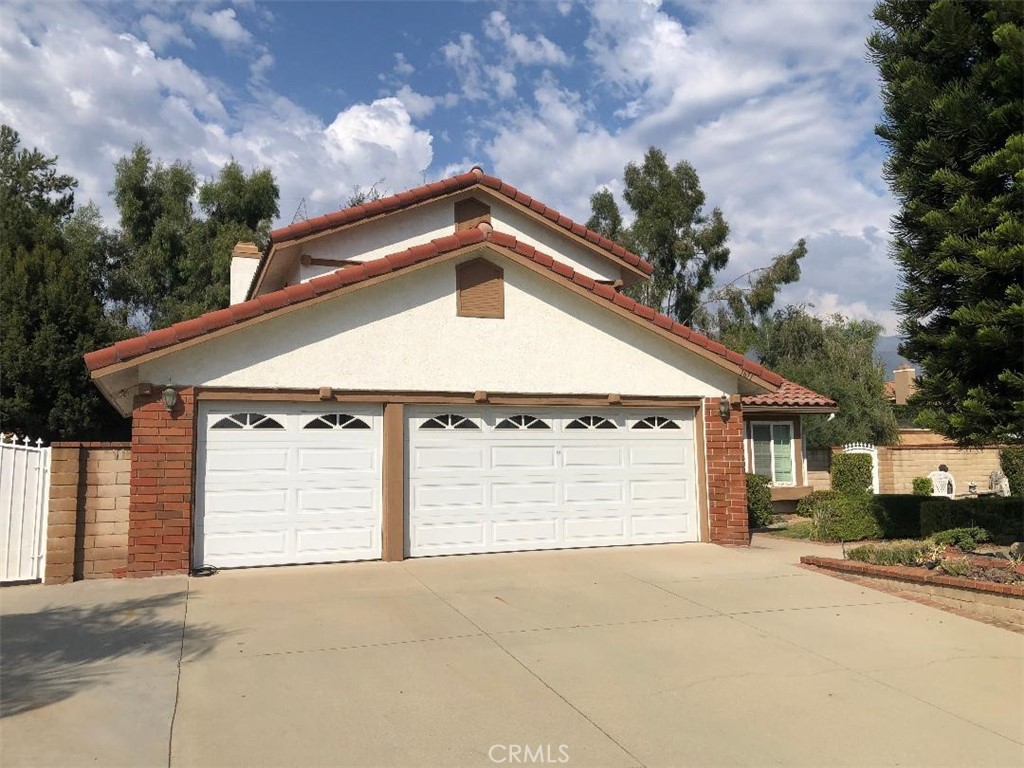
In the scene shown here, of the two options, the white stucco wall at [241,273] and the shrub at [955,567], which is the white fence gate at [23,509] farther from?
the shrub at [955,567]

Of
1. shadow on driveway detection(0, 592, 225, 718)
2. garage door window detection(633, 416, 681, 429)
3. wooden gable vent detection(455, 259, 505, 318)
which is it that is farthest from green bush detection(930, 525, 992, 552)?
shadow on driveway detection(0, 592, 225, 718)

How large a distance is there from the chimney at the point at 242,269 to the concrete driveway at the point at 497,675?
10.5 meters

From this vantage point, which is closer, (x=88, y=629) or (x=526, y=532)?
(x=88, y=629)

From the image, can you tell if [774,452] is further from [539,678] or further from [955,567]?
[539,678]

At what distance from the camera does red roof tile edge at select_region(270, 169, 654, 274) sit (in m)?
14.1

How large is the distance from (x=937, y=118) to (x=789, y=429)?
10863mm

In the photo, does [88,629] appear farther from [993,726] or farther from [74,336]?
[74,336]

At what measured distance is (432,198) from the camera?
15.1 metres

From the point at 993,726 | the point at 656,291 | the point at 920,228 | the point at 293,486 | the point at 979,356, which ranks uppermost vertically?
the point at 656,291

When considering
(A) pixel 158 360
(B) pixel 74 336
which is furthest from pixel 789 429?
(B) pixel 74 336

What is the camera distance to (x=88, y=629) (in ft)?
23.6

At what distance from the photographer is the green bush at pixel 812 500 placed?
618 inches

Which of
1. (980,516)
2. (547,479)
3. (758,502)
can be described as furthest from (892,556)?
(758,502)

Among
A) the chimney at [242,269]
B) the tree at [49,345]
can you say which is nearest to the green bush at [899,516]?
the chimney at [242,269]
